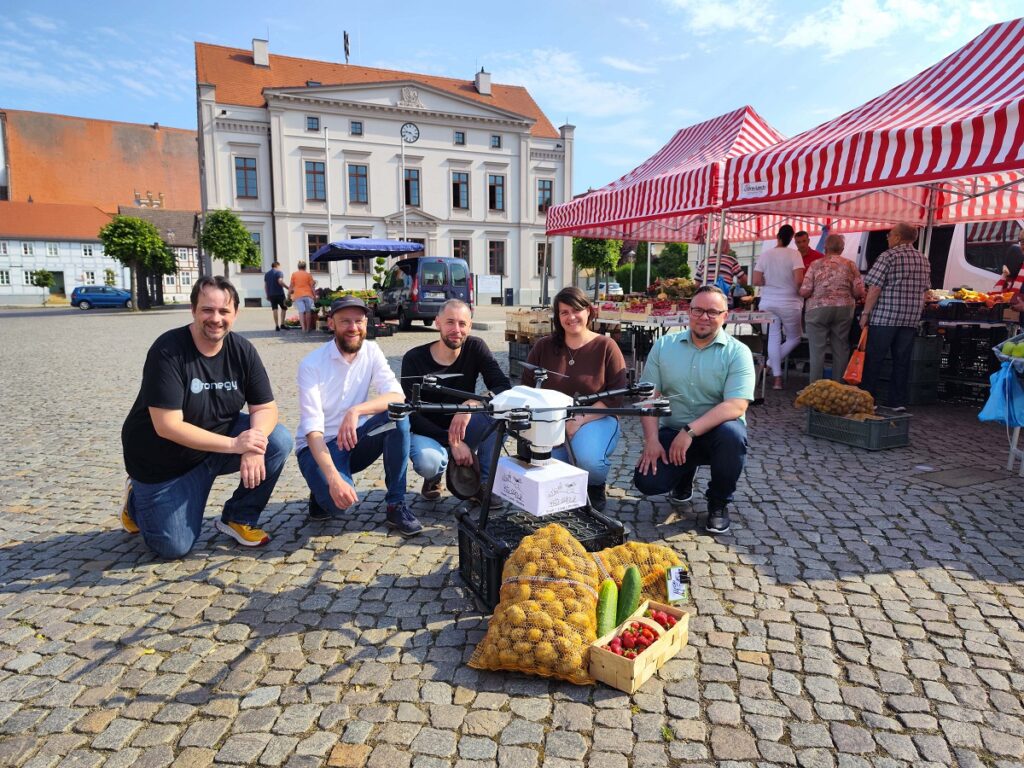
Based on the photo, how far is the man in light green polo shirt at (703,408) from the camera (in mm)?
3955

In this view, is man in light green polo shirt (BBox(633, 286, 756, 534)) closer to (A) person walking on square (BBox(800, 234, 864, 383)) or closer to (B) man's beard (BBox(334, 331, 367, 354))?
(B) man's beard (BBox(334, 331, 367, 354))

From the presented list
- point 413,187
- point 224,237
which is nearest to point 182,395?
point 224,237

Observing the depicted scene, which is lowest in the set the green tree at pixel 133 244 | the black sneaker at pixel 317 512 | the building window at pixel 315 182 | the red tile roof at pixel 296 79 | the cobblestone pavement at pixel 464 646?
the cobblestone pavement at pixel 464 646

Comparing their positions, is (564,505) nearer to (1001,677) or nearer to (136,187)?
(1001,677)

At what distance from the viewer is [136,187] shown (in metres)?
82.4

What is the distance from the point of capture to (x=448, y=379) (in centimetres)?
434

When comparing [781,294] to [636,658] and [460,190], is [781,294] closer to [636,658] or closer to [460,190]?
[636,658]

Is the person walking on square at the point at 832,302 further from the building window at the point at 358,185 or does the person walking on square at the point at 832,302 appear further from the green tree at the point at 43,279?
the green tree at the point at 43,279

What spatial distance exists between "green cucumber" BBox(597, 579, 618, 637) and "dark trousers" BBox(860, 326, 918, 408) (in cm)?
596

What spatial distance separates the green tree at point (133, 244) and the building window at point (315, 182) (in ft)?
28.6

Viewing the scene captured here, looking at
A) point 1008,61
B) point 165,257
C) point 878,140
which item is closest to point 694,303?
point 878,140

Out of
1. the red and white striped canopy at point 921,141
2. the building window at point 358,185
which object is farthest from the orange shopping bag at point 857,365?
the building window at point 358,185

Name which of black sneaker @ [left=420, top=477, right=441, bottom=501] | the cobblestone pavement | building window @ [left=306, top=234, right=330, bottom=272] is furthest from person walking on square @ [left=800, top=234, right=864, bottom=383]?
building window @ [left=306, top=234, right=330, bottom=272]

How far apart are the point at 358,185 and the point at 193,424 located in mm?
38601
